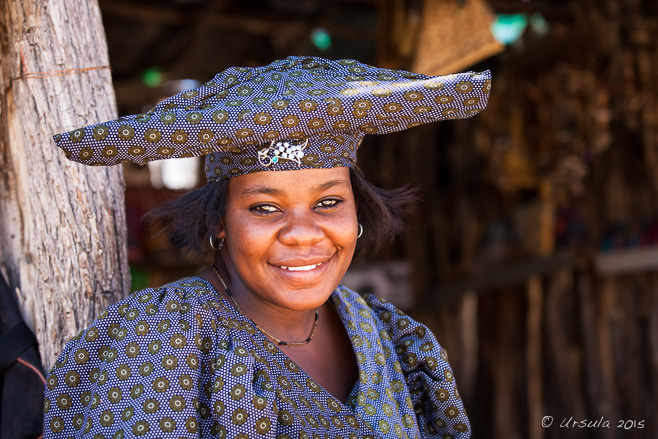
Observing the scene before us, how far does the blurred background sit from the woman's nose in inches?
92.8

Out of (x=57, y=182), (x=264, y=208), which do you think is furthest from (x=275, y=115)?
(x=57, y=182)

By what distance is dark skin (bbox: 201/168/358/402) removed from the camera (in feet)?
6.17

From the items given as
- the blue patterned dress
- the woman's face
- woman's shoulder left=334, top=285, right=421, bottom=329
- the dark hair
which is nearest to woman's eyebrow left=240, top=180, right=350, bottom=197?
the woman's face

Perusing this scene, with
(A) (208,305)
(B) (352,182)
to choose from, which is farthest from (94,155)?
(B) (352,182)

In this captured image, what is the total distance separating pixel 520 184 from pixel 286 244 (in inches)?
152

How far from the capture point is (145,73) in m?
6.36

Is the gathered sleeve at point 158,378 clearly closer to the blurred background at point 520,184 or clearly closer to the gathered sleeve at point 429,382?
the gathered sleeve at point 429,382

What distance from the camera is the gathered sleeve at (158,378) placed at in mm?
1637

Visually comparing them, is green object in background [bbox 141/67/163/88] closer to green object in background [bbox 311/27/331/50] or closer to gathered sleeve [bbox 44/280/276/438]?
green object in background [bbox 311/27/331/50]

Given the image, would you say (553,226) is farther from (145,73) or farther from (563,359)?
(145,73)

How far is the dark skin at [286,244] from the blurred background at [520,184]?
2274 millimetres

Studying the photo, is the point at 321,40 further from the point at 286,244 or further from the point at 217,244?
the point at 286,244

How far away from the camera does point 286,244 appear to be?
1.88 meters

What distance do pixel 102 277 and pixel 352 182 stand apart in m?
0.79
